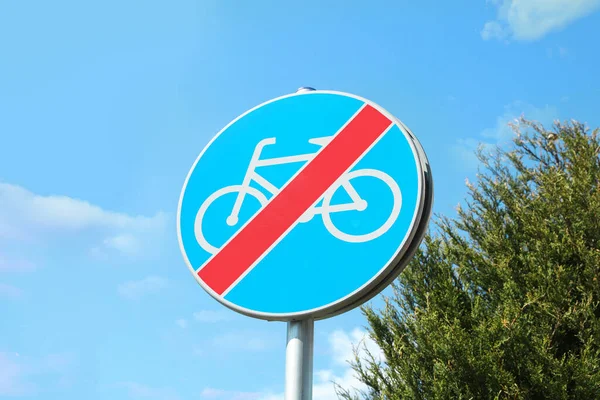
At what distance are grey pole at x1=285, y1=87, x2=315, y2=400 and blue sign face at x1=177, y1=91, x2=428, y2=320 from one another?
4cm

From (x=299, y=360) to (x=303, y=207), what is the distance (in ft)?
1.36

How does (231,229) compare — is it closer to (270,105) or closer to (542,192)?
(270,105)

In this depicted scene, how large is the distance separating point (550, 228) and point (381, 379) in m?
3.28

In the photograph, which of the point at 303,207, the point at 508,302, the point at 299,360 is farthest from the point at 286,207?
the point at 508,302

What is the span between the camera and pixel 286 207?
1676 mm

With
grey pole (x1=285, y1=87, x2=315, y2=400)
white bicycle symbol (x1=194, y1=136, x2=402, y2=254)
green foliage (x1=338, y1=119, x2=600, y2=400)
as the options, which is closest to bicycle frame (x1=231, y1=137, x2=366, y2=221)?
white bicycle symbol (x1=194, y1=136, x2=402, y2=254)

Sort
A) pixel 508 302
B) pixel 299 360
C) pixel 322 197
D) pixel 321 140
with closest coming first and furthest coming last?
pixel 299 360
pixel 322 197
pixel 321 140
pixel 508 302

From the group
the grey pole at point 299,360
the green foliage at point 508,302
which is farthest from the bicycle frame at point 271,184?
the green foliage at point 508,302

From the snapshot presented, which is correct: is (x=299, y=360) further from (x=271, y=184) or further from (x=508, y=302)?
(x=508, y=302)

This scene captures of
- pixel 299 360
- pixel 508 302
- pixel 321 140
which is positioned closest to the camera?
pixel 299 360

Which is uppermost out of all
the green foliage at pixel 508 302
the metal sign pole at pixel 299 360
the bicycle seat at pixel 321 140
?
the green foliage at pixel 508 302

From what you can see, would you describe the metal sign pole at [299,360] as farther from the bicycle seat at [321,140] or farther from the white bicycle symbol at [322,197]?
the bicycle seat at [321,140]

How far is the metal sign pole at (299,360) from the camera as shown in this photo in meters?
1.50

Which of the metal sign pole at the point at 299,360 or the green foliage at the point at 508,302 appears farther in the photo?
the green foliage at the point at 508,302
